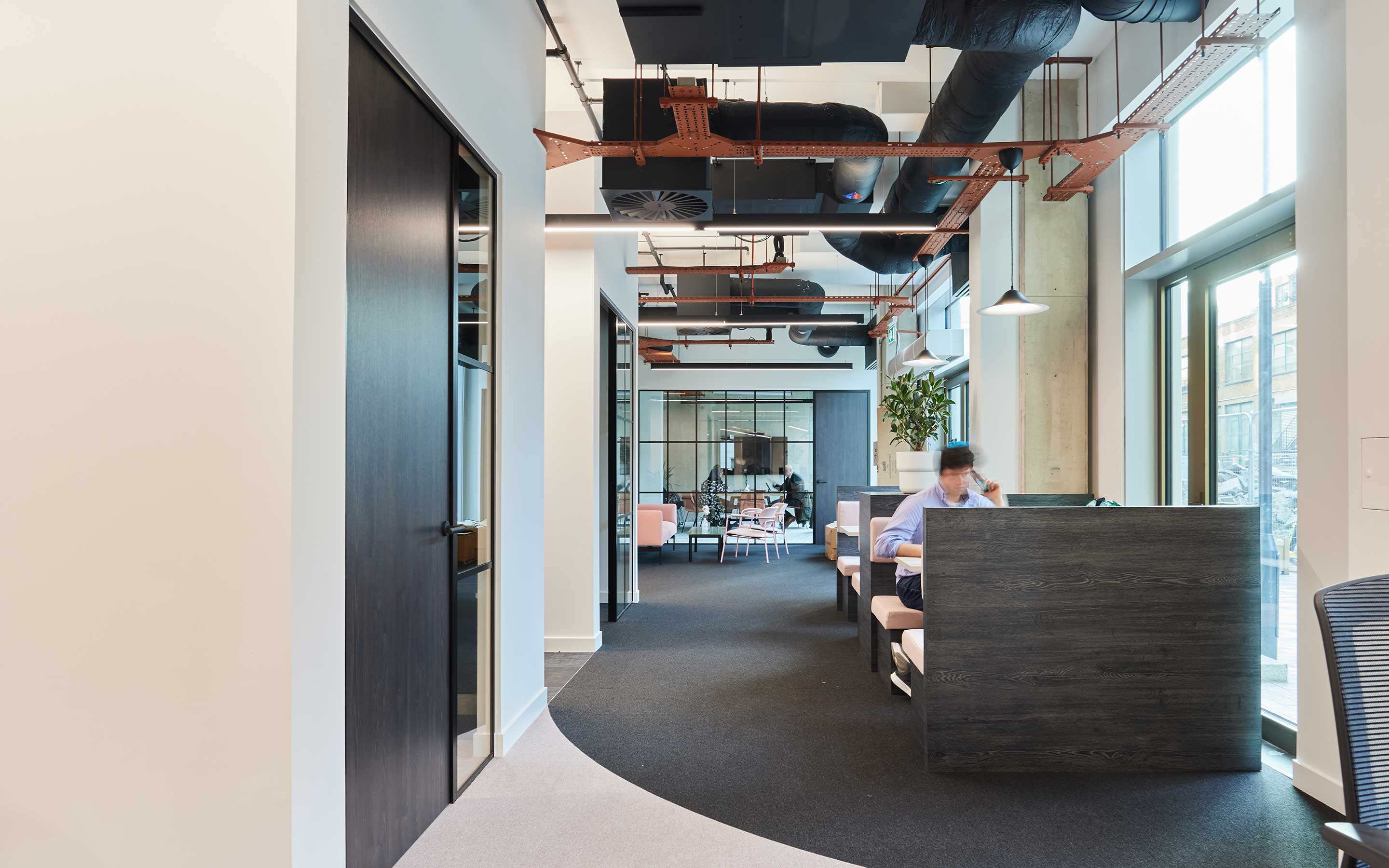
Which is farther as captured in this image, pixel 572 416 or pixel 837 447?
pixel 837 447

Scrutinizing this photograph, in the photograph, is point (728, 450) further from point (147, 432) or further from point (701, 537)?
point (147, 432)

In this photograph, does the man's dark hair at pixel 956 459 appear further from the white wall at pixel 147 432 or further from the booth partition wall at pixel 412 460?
the white wall at pixel 147 432

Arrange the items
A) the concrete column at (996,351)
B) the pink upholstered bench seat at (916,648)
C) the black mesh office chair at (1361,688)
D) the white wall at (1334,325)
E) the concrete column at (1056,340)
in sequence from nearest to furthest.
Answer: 1. the black mesh office chair at (1361,688)
2. the white wall at (1334,325)
3. the pink upholstered bench seat at (916,648)
4. the concrete column at (1056,340)
5. the concrete column at (996,351)

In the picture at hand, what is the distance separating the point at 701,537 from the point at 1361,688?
1272 centimetres

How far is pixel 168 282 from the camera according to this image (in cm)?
204

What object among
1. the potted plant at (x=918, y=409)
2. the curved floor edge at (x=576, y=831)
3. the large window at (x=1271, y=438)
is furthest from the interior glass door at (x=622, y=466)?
the large window at (x=1271, y=438)

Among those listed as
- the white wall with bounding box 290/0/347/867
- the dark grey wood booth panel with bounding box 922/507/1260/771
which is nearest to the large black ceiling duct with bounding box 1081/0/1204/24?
the dark grey wood booth panel with bounding box 922/507/1260/771

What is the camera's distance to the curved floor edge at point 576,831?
2.75m

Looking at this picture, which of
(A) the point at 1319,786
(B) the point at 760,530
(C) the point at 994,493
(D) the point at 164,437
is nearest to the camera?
(D) the point at 164,437

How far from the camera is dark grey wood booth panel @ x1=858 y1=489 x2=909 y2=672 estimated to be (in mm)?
5316

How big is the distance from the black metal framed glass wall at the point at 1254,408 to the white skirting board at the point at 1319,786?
0.43 m

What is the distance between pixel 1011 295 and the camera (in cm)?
538

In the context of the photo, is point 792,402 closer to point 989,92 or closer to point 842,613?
point 842,613

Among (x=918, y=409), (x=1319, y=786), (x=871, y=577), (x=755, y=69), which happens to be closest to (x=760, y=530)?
(x=918, y=409)
